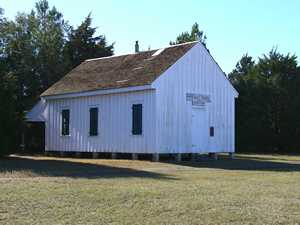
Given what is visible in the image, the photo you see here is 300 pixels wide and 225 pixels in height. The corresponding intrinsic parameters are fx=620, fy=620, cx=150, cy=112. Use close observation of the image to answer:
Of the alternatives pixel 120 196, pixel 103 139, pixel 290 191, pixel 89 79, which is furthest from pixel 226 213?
pixel 89 79

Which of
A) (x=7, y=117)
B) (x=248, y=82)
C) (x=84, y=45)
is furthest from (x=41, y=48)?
(x=7, y=117)

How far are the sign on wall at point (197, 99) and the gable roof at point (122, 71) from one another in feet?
6.63

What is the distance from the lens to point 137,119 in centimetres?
3045

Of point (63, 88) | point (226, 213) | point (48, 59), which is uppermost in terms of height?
point (48, 59)

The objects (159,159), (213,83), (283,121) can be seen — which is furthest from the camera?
(283,121)

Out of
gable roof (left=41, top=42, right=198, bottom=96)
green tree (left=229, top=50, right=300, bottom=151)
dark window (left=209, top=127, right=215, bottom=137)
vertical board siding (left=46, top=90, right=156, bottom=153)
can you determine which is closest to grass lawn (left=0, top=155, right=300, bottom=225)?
vertical board siding (left=46, top=90, right=156, bottom=153)

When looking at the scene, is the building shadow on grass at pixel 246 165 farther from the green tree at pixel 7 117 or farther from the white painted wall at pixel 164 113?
the green tree at pixel 7 117

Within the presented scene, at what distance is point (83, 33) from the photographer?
186 feet

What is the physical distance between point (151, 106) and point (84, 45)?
89.9 feet

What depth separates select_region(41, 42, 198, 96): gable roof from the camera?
30516mm

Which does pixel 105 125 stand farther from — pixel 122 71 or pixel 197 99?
pixel 197 99

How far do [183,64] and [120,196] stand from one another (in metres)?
18.5

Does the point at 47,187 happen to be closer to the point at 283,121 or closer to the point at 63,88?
the point at 63,88

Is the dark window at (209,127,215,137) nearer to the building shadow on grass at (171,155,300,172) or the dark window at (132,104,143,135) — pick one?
the building shadow on grass at (171,155,300,172)
